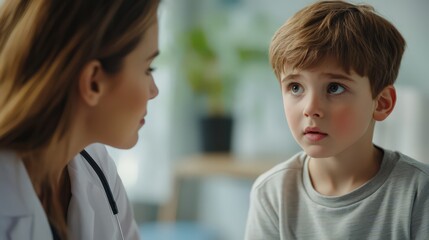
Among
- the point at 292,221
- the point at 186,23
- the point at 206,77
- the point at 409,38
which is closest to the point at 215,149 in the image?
the point at 206,77

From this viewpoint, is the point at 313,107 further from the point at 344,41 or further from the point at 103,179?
the point at 103,179

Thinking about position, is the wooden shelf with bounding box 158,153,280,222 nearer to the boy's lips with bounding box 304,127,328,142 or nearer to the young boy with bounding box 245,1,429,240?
the young boy with bounding box 245,1,429,240

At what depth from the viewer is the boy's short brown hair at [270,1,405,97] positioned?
111cm

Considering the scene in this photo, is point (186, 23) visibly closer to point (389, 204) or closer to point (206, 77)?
point (206, 77)

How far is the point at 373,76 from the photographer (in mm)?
1143

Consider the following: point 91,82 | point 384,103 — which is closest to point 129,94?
point 91,82

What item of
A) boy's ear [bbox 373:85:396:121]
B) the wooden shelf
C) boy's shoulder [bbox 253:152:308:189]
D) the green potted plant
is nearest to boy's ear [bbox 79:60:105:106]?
boy's shoulder [bbox 253:152:308:189]

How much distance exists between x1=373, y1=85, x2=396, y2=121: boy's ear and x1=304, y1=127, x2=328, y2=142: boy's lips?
14cm

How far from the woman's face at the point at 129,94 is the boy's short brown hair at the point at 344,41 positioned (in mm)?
238

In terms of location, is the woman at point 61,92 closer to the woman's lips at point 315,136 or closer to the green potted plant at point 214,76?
the woman's lips at point 315,136

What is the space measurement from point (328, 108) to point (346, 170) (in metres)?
0.16

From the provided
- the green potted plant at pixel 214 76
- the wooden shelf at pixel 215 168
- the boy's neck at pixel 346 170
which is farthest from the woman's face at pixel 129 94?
the green potted plant at pixel 214 76

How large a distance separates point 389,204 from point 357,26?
12.8 inches

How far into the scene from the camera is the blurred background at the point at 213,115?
3072 millimetres
